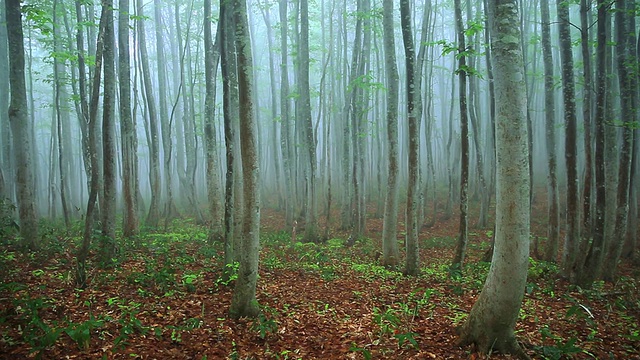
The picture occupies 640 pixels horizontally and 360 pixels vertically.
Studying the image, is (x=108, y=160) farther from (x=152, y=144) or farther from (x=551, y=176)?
(x=551, y=176)

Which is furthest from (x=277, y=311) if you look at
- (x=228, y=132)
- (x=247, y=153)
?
(x=228, y=132)

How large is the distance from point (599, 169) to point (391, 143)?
421cm

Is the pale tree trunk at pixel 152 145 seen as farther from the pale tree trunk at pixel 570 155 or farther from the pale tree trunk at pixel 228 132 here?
the pale tree trunk at pixel 570 155

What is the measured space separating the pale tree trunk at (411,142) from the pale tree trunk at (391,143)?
0.48m

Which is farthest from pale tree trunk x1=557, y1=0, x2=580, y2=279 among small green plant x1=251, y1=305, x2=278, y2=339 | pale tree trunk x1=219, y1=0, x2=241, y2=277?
pale tree trunk x1=219, y1=0, x2=241, y2=277

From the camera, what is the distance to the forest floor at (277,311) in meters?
4.46

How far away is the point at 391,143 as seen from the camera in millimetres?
8734

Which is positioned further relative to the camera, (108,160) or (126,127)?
(126,127)

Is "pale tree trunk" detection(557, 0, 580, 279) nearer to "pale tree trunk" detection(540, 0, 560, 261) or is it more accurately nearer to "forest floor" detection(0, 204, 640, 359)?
"forest floor" detection(0, 204, 640, 359)

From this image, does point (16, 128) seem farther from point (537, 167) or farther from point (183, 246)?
point (537, 167)

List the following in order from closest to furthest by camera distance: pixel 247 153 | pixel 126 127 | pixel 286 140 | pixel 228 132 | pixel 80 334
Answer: pixel 80 334 → pixel 247 153 → pixel 228 132 → pixel 126 127 → pixel 286 140

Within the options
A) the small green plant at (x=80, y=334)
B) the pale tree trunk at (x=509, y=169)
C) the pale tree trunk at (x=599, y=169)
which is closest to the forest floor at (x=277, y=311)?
the small green plant at (x=80, y=334)

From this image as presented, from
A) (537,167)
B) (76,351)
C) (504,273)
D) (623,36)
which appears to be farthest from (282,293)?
(537,167)

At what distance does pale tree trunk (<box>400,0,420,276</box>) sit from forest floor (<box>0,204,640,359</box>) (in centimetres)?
69
